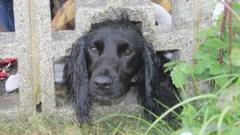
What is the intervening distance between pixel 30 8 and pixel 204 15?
3.19ft

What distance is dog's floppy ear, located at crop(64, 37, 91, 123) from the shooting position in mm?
3486

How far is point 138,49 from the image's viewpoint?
346cm

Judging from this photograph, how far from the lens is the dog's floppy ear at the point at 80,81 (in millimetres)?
3486

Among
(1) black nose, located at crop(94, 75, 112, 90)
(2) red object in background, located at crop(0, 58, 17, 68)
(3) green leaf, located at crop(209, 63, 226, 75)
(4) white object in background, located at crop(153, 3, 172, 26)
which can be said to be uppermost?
(4) white object in background, located at crop(153, 3, 172, 26)

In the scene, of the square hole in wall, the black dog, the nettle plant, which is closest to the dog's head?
the black dog

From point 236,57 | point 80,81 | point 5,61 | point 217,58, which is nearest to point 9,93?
point 5,61

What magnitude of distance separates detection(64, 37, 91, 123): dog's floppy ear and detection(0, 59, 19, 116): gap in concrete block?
35cm

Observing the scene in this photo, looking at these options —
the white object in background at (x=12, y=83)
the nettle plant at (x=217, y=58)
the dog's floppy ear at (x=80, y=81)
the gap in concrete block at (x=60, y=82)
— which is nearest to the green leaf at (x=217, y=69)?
the nettle plant at (x=217, y=58)

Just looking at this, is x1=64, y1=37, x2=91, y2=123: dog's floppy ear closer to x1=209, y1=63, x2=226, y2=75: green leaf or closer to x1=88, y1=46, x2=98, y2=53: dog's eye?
x1=88, y1=46, x2=98, y2=53: dog's eye

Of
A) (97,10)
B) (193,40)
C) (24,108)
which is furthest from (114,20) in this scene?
(24,108)

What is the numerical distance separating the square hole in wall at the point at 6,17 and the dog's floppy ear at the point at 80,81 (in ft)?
2.65

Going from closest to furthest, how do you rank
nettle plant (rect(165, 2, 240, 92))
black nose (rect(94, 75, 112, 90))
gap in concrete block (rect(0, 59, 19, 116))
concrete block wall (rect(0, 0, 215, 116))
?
nettle plant (rect(165, 2, 240, 92)), black nose (rect(94, 75, 112, 90)), concrete block wall (rect(0, 0, 215, 116)), gap in concrete block (rect(0, 59, 19, 116))

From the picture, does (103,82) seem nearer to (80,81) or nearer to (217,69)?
(80,81)

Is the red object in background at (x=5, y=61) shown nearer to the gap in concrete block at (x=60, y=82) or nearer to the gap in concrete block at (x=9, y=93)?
the gap in concrete block at (x=9, y=93)
